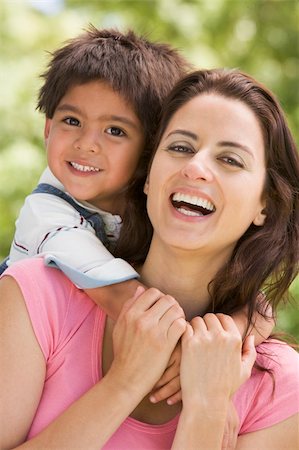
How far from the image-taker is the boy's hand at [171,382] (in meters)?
1.85

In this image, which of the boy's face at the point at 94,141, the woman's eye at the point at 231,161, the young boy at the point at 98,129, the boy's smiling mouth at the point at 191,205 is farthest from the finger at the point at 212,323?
the boy's face at the point at 94,141

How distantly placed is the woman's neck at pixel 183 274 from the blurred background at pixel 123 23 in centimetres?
415

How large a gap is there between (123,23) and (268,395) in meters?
5.87

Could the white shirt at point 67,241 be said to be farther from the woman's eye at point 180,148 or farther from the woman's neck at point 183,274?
the woman's eye at point 180,148

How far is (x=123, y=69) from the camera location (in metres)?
2.33

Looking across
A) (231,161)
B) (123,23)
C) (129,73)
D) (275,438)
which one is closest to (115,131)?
(129,73)

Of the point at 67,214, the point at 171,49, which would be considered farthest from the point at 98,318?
the point at 171,49

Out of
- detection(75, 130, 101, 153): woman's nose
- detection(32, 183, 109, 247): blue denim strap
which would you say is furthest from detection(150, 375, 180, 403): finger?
detection(75, 130, 101, 153): woman's nose

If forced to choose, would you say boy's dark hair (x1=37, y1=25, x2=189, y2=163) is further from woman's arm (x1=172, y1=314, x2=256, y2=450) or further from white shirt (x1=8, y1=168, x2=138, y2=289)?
woman's arm (x1=172, y1=314, x2=256, y2=450)

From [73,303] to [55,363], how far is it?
0.15 m

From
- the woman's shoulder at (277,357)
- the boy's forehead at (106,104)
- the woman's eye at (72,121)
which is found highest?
the boy's forehead at (106,104)

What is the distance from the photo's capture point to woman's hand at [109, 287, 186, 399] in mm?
1779

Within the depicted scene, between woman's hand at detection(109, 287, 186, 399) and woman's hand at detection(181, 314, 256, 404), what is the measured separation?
43 millimetres

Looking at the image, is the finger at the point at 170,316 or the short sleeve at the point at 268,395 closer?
the finger at the point at 170,316
